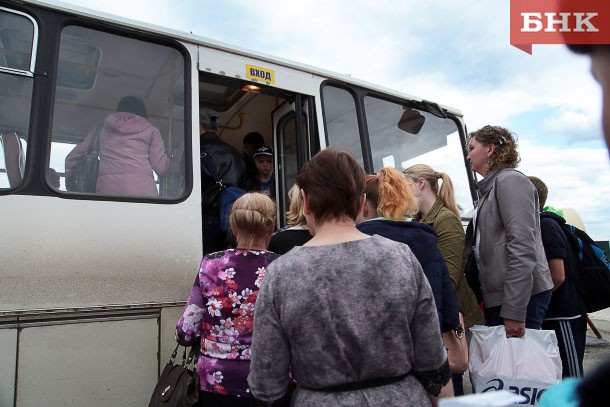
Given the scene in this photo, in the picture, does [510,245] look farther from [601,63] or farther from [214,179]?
[214,179]

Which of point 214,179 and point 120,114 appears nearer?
point 120,114

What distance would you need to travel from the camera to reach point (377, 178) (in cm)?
220

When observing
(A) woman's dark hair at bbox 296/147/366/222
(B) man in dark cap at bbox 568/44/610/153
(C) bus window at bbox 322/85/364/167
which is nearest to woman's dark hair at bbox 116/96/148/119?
(C) bus window at bbox 322/85/364/167

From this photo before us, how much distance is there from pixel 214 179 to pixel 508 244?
82.8 inches

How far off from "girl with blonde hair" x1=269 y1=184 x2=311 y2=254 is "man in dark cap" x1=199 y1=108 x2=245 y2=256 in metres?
0.94

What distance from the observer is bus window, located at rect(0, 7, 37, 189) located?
7.48 ft

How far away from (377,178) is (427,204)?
2.31ft

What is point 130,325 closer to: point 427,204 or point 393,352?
point 393,352

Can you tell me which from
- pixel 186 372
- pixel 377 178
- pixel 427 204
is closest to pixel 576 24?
pixel 377 178

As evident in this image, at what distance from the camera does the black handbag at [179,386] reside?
1952 millimetres

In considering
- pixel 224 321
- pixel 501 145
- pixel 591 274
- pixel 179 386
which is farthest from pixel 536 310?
pixel 179 386

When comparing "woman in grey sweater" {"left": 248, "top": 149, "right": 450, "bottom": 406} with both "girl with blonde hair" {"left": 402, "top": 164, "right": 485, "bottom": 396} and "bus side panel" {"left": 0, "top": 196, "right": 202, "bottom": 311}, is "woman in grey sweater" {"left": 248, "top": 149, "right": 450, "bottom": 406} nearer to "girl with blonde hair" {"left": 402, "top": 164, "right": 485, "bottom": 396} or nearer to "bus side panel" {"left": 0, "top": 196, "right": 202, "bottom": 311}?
"girl with blonde hair" {"left": 402, "top": 164, "right": 485, "bottom": 396}

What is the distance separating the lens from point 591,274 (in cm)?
272

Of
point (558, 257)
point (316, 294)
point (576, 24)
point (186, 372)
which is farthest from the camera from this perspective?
point (558, 257)
